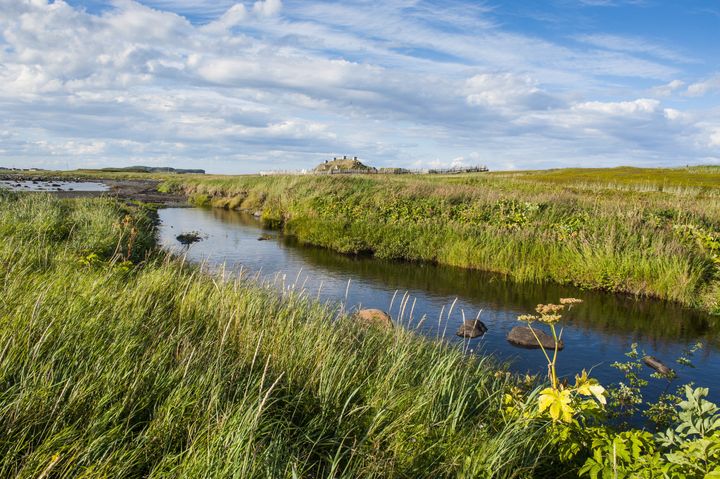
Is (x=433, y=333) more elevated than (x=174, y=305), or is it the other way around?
(x=174, y=305)

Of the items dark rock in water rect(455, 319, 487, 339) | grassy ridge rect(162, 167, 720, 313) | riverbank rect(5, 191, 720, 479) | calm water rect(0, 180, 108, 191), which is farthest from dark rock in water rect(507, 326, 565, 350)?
calm water rect(0, 180, 108, 191)

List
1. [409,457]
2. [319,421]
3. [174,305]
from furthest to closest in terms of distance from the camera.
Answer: [174,305], [319,421], [409,457]

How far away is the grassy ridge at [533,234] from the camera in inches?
598

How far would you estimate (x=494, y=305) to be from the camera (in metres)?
14.0

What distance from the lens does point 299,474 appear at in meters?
3.35

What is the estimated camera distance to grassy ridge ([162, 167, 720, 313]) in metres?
15.2

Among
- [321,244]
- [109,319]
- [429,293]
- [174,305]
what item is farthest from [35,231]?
[321,244]

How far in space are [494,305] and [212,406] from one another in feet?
36.6

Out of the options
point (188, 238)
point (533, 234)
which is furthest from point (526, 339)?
point (188, 238)

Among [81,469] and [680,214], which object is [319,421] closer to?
[81,469]

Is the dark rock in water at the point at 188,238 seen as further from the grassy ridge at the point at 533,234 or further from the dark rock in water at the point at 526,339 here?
the dark rock in water at the point at 526,339

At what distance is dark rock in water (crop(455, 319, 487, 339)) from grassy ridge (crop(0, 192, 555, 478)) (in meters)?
4.84

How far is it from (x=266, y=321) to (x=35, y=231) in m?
7.69

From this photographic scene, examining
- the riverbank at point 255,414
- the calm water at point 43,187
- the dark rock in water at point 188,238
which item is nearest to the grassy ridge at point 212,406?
the riverbank at point 255,414
